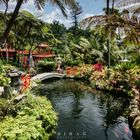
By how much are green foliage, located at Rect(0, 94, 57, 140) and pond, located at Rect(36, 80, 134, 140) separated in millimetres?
1250

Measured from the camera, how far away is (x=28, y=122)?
Result: 8.97 metres

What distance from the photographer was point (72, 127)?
12852 mm

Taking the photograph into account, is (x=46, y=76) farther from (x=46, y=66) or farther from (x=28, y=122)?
(x=28, y=122)

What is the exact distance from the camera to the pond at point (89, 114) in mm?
12000

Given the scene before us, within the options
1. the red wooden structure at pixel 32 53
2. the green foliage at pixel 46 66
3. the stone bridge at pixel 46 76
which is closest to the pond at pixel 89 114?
the stone bridge at pixel 46 76

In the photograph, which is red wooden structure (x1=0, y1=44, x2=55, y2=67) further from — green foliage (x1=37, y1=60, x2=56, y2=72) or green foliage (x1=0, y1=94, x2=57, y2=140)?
green foliage (x1=0, y1=94, x2=57, y2=140)

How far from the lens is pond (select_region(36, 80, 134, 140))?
1200 cm

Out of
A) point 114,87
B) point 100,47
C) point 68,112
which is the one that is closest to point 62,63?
point 100,47

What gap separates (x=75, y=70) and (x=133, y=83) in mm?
12207

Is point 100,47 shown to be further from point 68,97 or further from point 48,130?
point 48,130

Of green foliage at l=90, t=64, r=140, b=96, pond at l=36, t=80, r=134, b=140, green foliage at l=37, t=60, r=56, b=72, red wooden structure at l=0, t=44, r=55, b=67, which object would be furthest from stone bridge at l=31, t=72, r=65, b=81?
red wooden structure at l=0, t=44, r=55, b=67

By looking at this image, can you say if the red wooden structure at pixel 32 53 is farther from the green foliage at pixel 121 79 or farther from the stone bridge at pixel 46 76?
the green foliage at pixel 121 79

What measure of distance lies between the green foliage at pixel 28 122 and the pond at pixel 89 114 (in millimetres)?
1250

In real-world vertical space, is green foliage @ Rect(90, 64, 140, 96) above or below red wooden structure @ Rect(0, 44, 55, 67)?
below
